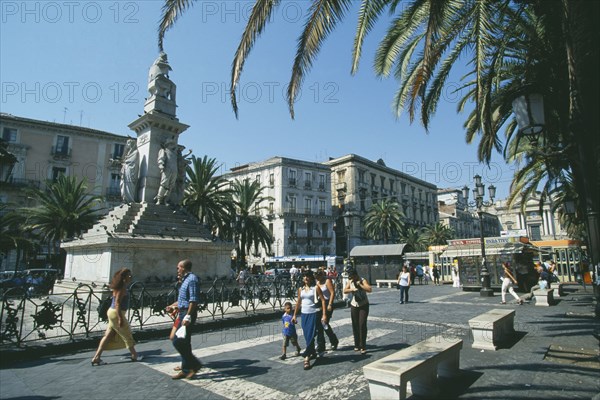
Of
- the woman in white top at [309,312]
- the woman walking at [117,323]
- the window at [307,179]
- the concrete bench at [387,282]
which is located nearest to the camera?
the woman in white top at [309,312]

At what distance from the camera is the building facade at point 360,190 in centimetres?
5475

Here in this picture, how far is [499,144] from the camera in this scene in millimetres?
11586

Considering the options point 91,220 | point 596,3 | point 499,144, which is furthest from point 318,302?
point 91,220

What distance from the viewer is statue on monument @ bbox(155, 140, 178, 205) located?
13.0 metres

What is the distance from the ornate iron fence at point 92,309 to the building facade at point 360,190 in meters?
39.3

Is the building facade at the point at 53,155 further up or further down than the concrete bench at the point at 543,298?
further up

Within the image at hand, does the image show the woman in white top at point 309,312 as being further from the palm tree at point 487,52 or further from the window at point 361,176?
the window at point 361,176

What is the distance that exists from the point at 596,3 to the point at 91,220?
29897mm

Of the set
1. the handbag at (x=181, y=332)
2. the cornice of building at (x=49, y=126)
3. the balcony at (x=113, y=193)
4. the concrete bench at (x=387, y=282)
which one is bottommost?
the concrete bench at (x=387, y=282)

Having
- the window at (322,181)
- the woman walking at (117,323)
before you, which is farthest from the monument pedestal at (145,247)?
the window at (322,181)

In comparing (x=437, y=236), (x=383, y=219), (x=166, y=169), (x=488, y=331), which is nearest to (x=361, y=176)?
(x=383, y=219)

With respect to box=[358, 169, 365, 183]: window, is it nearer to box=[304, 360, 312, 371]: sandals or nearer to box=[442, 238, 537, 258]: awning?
box=[442, 238, 537, 258]: awning

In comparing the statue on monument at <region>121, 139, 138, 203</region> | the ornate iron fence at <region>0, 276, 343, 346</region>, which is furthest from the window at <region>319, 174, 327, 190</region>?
the statue on monument at <region>121, 139, 138, 203</region>

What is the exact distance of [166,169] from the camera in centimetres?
1295
